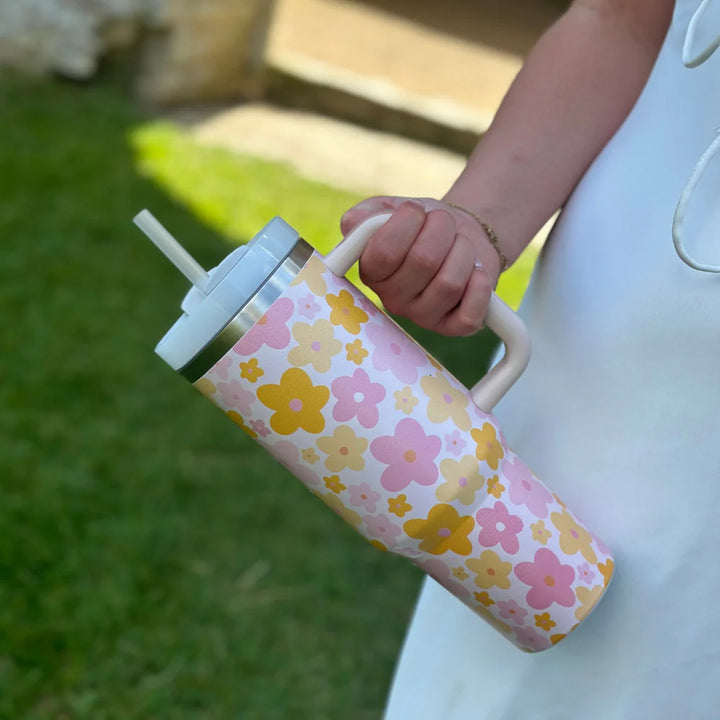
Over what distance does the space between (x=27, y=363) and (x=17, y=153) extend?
A: 1.05 metres

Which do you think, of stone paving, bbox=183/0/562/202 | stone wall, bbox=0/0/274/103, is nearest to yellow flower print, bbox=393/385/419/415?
stone paving, bbox=183/0/562/202

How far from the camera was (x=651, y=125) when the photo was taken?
2.33 feet

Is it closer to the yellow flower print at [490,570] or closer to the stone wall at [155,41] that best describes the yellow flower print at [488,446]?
the yellow flower print at [490,570]

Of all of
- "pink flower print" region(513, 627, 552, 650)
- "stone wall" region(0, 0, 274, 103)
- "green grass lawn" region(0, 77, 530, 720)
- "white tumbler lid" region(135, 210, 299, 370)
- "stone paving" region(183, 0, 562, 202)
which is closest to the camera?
"white tumbler lid" region(135, 210, 299, 370)

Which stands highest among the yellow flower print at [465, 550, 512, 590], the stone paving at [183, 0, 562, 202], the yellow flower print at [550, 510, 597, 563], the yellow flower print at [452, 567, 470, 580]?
the yellow flower print at [550, 510, 597, 563]

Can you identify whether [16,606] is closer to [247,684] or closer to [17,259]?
[247,684]

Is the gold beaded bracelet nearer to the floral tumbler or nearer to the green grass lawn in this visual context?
the floral tumbler

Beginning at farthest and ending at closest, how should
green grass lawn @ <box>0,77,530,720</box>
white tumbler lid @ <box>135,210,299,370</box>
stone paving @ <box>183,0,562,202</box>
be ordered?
stone paving @ <box>183,0,562,202</box>, green grass lawn @ <box>0,77,530,720</box>, white tumbler lid @ <box>135,210,299,370</box>

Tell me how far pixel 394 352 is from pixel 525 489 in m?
0.14

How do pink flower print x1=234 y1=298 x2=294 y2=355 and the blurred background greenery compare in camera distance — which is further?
the blurred background greenery

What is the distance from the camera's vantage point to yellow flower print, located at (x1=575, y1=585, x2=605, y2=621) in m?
0.68

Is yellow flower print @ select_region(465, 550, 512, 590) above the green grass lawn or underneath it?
above

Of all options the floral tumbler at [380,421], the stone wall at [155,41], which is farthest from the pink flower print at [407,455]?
the stone wall at [155,41]

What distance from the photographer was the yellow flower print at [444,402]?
634mm
